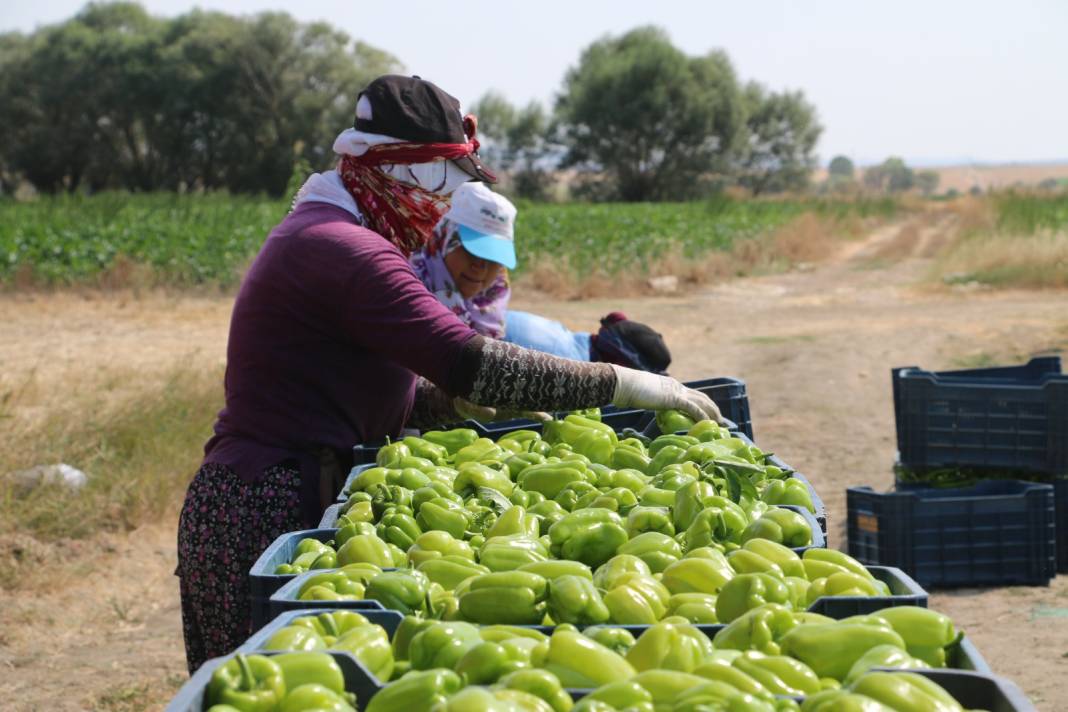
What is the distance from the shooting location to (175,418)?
842cm

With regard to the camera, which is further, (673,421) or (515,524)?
(673,421)

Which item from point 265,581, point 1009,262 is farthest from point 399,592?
point 1009,262

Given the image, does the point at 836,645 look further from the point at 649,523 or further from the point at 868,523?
the point at 868,523

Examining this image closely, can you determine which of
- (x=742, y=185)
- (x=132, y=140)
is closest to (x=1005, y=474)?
(x=132, y=140)

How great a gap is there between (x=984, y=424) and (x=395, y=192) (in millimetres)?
4885

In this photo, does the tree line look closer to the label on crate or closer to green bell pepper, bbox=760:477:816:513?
the label on crate

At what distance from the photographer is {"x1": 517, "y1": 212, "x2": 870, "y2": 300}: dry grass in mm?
21922

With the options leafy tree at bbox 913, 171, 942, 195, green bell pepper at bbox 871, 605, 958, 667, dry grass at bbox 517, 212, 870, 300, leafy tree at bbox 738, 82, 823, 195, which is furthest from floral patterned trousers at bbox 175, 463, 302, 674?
leafy tree at bbox 913, 171, 942, 195

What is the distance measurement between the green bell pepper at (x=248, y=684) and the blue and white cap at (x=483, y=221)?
349cm

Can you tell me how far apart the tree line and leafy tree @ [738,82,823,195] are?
19.9 feet

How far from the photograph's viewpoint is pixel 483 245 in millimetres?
5328

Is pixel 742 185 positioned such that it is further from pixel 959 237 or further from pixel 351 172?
pixel 351 172

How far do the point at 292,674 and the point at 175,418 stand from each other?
22.5ft

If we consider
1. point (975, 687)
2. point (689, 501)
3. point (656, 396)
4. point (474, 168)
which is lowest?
point (975, 687)
